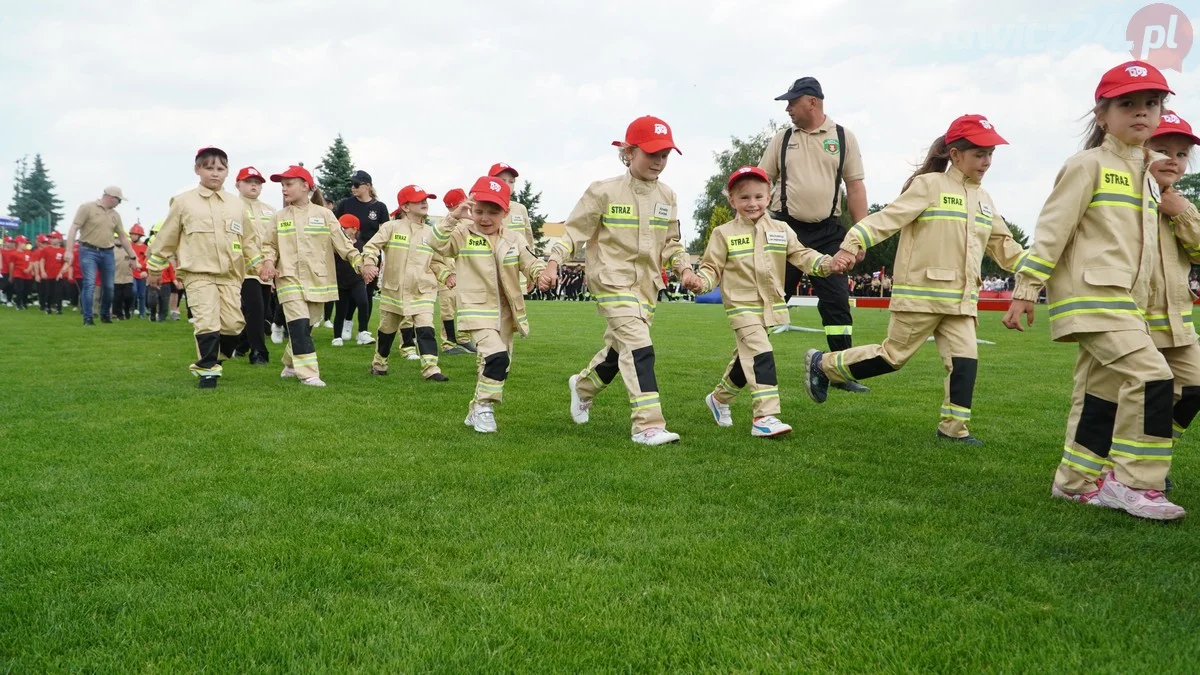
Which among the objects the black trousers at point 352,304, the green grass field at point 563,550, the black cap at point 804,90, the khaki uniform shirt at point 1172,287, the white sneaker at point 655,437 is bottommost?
the green grass field at point 563,550

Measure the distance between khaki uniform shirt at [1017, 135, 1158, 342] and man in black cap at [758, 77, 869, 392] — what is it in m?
3.12

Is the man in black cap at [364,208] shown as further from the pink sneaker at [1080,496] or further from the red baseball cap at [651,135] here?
the pink sneaker at [1080,496]

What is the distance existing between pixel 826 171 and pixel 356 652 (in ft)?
19.6

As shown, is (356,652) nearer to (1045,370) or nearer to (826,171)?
(826,171)

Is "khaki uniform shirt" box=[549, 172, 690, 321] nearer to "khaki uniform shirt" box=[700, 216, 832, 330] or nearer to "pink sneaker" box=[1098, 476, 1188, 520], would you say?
"khaki uniform shirt" box=[700, 216, 832, 330]

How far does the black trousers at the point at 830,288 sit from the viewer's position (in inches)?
297

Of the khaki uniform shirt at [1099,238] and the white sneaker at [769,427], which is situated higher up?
the khaki uniform shirt at [1099,238]

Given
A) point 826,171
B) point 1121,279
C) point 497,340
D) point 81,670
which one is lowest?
point 81,670

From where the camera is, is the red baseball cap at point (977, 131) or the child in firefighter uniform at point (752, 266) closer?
the red baseball cap at point (977, 131)

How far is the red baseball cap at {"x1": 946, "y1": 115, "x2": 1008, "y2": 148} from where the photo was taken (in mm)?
5586

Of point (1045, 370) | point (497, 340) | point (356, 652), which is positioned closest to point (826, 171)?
point (497, 340)

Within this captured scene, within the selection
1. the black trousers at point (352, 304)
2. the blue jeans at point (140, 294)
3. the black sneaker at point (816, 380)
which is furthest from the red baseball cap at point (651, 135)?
the blue jeans at point (140, 294)

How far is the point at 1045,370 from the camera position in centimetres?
Result: 1009

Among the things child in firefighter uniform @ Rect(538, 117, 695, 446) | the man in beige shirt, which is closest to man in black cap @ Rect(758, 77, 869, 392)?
child in firefighter uniform @ Rect(538, 117, 695, 446)
